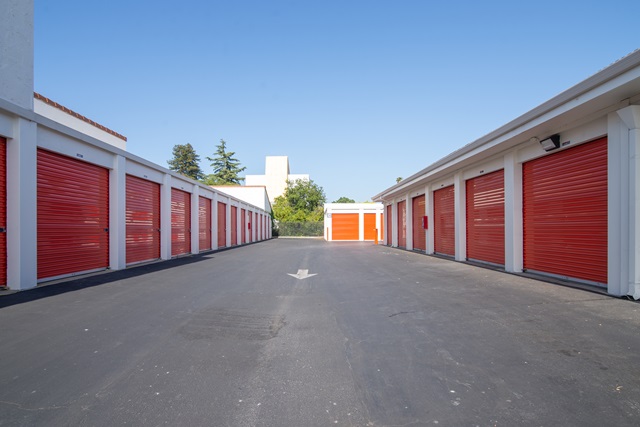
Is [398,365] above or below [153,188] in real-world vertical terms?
below

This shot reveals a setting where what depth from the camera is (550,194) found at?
8914 mm

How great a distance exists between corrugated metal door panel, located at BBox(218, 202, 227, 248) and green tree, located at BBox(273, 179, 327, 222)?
104ft

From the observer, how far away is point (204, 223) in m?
21.2

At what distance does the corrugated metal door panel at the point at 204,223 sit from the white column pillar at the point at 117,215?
8.32 m

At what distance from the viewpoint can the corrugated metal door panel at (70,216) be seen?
28.0 ft

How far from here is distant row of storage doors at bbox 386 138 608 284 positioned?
7430mm

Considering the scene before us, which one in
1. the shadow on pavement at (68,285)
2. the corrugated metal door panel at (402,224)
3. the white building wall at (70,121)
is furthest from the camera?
the corrugated metal door panel at (402,224)

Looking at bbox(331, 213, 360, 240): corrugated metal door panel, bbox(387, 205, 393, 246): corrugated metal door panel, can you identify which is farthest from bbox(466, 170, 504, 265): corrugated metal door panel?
bbox(331, 213, 360, 240): corrugated metal door panel

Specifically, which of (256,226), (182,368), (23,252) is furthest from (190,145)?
(182,368)

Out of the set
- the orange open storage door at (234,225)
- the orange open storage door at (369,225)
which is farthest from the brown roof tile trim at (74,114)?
the orange open storage door at (369,225)

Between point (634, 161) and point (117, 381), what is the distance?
349 inches

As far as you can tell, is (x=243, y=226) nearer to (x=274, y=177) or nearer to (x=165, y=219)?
(x=165, y=219)

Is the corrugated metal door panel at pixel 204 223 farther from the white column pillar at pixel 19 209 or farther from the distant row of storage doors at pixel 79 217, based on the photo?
the white column pillar at pixel 19 209

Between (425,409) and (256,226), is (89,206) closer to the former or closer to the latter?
(425,409)
